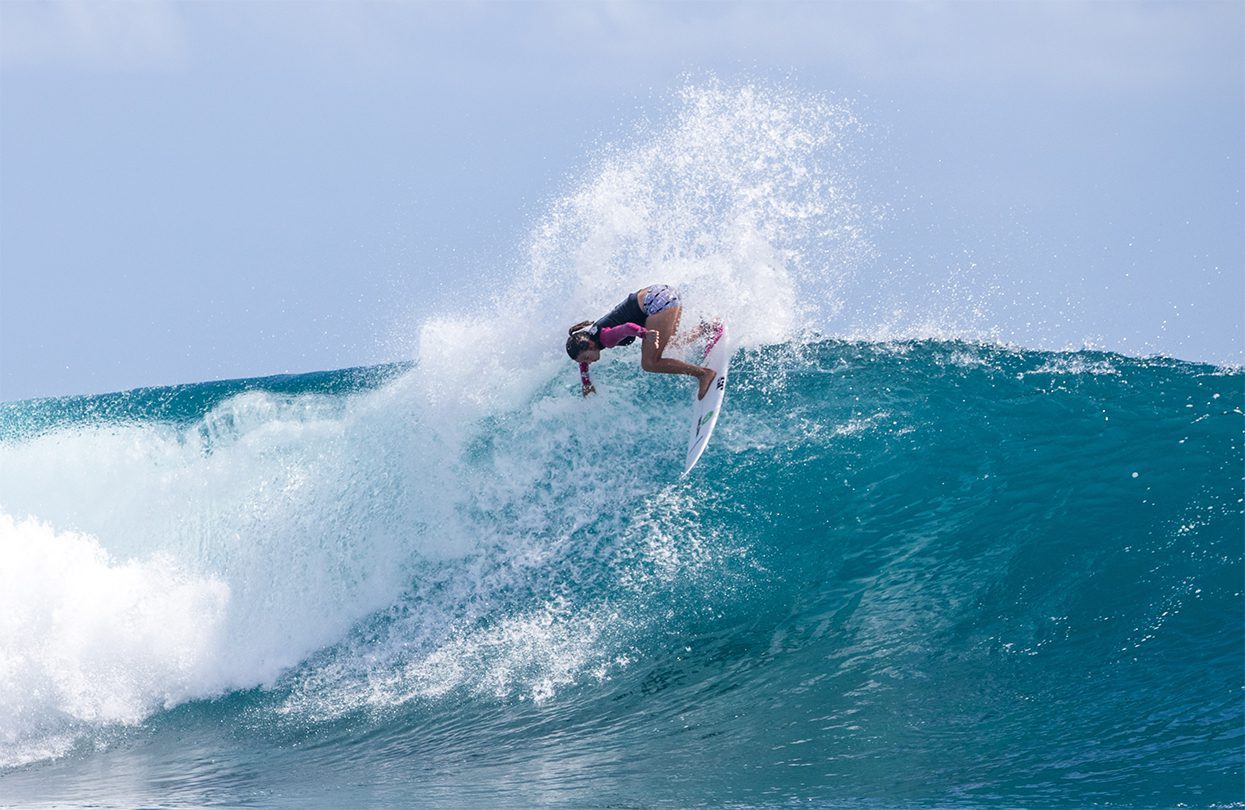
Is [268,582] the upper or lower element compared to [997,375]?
lower

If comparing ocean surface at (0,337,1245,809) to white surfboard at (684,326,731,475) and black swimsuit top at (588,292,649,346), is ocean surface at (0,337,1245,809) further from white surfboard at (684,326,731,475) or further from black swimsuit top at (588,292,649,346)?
black swimsuit top at (588,292,649,346)

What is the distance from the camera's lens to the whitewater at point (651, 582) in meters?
6.01

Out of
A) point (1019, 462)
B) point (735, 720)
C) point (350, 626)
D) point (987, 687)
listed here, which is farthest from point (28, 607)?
point (1019, 462)

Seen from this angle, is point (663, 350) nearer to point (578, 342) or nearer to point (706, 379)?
point (706, 379)

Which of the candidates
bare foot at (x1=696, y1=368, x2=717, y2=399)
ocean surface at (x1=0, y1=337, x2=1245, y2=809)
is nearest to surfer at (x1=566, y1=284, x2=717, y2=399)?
bare foot at (x1=696, y1=368, x2=717, y2=399)

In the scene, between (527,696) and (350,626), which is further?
(350,626)

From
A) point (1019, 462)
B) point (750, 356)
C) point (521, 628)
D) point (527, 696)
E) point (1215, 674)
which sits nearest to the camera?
point (1215, 674)

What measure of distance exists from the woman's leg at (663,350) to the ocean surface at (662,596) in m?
0.66

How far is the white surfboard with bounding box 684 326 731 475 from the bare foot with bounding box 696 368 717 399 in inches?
1.0

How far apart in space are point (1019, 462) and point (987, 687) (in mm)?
2587

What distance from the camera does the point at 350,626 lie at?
26.7ft

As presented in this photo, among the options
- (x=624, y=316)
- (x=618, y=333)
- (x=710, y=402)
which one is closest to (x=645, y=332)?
(x=618, y=333)

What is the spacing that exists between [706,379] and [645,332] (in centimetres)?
69

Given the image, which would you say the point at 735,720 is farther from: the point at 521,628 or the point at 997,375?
the point at 997,375
